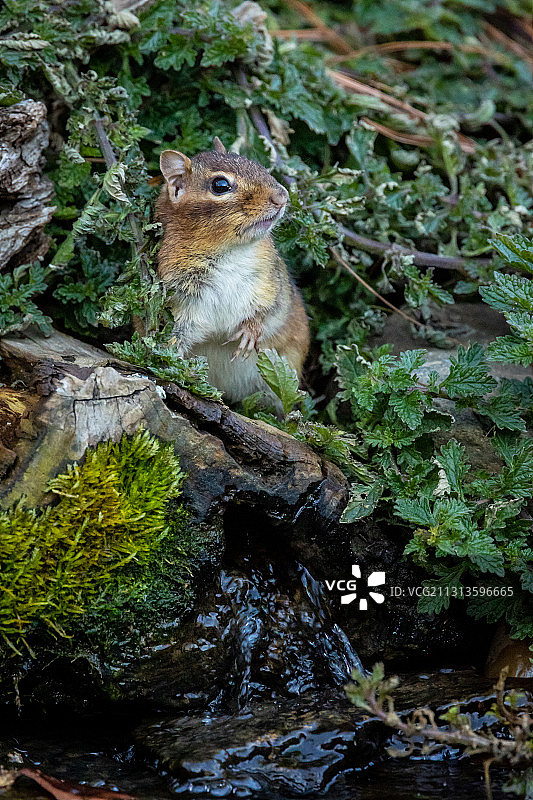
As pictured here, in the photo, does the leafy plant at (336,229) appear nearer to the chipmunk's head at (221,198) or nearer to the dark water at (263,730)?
A: the chipmunk's head at (221,198)

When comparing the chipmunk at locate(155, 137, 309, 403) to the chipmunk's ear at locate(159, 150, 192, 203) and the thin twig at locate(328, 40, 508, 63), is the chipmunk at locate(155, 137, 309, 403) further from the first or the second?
the thin twig at locate(328, 40, 508, 63)

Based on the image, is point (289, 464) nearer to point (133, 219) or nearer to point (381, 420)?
point (381, 420)

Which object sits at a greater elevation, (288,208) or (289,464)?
(288,208)

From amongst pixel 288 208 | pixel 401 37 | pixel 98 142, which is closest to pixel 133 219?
pixel 98 142

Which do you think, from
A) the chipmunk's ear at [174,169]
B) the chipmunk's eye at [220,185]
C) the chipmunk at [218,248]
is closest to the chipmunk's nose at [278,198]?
the chipmunk at [218,248]

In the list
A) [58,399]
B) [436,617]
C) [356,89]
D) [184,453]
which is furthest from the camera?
[356,89]

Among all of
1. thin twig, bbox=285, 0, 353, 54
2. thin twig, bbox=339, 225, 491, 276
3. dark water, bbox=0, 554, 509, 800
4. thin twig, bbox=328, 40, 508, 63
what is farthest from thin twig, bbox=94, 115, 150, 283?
thin twig, bbox=328, 40, 508, 63

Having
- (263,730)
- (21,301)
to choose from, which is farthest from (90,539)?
(21,301)
